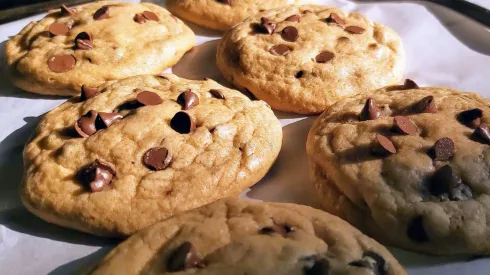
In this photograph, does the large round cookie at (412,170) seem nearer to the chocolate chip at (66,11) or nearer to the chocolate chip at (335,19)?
the chocolate chip at (335,19)

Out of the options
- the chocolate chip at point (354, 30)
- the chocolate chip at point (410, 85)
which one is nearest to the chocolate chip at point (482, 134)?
the chocolate chip at point (410, 85)

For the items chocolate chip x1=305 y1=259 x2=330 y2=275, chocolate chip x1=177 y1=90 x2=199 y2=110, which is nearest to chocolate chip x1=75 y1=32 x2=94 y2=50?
chocolate chip x1=177 y1=90 x2=199 y2=110

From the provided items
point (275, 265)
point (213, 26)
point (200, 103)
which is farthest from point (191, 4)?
point (275, 265)

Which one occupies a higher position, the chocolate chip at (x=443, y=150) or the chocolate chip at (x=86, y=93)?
the chocolate chip at (x=443, y=150)

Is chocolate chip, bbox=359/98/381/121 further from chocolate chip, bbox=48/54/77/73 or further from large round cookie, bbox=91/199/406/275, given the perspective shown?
chocolate chip, bbox=48/54/77/73

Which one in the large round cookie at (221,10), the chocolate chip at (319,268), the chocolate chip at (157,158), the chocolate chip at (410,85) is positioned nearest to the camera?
the chocolate chip at (319,268)

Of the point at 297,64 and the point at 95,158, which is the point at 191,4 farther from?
the point at 95,158
